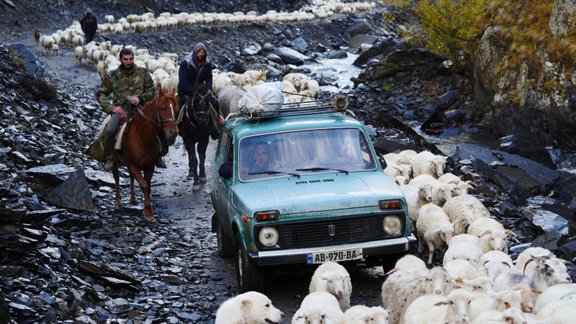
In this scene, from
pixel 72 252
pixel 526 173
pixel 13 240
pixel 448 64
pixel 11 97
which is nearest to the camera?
pixel 13 240

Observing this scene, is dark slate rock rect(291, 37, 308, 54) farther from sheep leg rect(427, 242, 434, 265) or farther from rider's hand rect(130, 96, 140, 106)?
sheep leg rect(427, 242, 434, 265)

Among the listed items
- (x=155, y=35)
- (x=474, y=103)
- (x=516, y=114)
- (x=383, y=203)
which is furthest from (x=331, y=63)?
(x=383, y=203)

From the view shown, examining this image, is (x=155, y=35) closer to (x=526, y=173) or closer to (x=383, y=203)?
(x=526, y=173)

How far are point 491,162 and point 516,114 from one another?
3.25 meters

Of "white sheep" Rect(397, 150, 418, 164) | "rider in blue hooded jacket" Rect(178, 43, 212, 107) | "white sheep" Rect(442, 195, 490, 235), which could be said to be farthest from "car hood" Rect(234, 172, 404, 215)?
"rider in blue hooded jacket" Rect(178, 43, 212, 107)

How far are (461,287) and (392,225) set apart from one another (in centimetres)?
151

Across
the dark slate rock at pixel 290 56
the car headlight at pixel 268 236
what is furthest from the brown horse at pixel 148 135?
the dark slate rock at pixel 290 56

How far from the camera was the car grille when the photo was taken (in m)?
9.30

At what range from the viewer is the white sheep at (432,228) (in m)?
11.0

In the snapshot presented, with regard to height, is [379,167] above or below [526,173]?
above

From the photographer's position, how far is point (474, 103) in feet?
78.0

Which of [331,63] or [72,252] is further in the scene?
[331,63]

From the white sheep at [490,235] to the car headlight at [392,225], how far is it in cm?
147

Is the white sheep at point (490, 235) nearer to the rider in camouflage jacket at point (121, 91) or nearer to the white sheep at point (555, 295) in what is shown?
the white sheep at point (555, 295)
